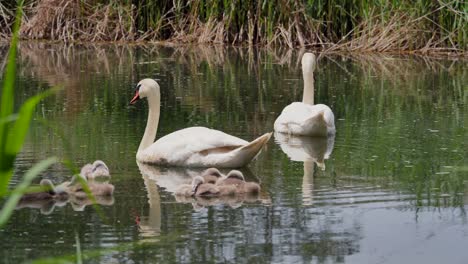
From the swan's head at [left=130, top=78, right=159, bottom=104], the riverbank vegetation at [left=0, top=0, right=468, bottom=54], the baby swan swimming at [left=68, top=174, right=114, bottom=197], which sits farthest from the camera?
the riverbank vegetation at [left=0, top=0, right=468, bottom=54]

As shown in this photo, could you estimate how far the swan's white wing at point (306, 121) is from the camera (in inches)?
398

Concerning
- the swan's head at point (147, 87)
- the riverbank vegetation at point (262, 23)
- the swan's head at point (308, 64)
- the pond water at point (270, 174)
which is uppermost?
the riverbank vegetation at point (262, 23)

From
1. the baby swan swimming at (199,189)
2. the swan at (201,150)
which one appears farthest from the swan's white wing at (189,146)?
the baby swan swimming at (199,189)

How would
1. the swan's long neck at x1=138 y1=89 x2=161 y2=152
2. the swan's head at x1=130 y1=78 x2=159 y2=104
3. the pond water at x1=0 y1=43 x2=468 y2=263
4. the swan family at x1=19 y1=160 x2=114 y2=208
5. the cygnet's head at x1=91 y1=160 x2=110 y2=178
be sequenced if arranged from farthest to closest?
1. the swan's head at x1=130 y1=78 x2=159 y2=104
2. the swan's long neck at x1=138 y1=89 x2=161 y2=152
3. the cygnet's head at x1=91 y1=160 x2=110 y2=178
4. the swan family at x1=19 y1=160 x2=114 y2=208
5. the pond water at x1=0 y1=43 x2=468 y2=263

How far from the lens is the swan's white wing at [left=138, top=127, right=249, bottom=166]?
333 inches

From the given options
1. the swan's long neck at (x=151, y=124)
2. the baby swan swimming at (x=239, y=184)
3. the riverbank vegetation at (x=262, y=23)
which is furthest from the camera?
the riverbank vegetation at (x=262, y=23)

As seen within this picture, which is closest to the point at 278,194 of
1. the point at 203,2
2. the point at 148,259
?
the point at 148,259

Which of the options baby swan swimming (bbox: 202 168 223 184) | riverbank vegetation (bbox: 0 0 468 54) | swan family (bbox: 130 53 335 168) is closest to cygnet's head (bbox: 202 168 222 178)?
baby swan swimming (bbox: 202 168 223 184)

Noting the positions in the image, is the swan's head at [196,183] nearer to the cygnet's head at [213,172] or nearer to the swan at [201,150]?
the cygnet's head at [213,172]

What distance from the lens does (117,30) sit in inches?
826

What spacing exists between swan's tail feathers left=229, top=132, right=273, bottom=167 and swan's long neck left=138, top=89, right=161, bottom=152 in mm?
879

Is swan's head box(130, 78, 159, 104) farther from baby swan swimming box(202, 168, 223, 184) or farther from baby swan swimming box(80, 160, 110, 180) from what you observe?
baby swan swimming box(202, 168, 223, 184)

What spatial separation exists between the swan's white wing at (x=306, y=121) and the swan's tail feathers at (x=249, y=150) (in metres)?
1.67

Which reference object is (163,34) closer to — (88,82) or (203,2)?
(203,2)
